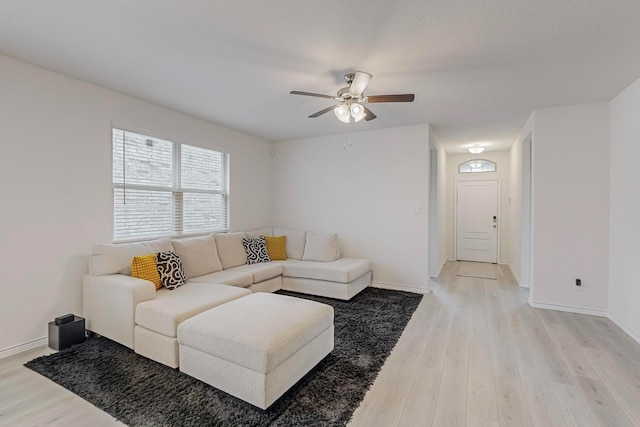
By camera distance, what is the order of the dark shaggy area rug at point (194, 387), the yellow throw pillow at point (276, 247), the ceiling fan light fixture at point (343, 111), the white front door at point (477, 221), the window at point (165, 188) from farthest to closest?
1. the white front door at point (477, 221)
2. the yellow throw pillow at point (276, 247)
3. the window at point (165, 188)
4. the ceiling fan light fixture at point (343, 111)
5. the dark shaggy area rug at point (194, 387)

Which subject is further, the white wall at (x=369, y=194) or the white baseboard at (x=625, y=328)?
the white wall at (x=369, y=194)

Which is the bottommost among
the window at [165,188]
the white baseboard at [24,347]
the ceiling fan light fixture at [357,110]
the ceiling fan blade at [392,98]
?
the white baseboard at [24,347]

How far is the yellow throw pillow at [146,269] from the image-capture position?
2.92m

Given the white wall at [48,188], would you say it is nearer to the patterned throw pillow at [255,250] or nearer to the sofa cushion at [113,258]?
the sofa cushion at [113,258]

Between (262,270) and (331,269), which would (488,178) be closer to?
(331,269)

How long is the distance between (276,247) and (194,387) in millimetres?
2819

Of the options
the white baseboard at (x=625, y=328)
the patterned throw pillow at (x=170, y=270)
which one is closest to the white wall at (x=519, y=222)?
the white baseboard at (x=625, y=328)

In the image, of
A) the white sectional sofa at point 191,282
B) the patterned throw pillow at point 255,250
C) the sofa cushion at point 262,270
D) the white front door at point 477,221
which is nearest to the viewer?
the white sectional sofa at point 191,282

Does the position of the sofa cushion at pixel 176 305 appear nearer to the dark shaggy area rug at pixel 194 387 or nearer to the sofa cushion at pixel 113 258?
the dark shaggy area rug at pixel 194 387

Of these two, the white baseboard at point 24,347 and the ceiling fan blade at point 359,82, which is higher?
the ceiling fan blade at point 359,82

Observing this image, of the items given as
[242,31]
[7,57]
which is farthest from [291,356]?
[7,57]

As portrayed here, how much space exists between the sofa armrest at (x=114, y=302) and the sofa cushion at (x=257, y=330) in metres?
0.66

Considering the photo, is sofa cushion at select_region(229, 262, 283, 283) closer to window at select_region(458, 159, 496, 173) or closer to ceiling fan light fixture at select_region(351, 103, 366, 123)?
ceiling fan light fixture at select_region(351, 103, 366, 123)

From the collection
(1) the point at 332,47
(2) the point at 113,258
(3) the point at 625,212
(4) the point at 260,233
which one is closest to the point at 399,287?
(4) the point at 260,233
